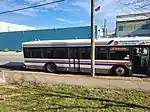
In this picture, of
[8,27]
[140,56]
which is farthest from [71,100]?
[8,27]

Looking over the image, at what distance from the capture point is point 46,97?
7598 mm

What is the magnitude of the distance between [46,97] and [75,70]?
6747mm

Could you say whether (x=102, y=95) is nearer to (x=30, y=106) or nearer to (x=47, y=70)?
(x=30, y=106)

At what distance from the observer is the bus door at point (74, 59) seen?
46.1 feet

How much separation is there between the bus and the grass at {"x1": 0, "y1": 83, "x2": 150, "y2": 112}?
4299 mm

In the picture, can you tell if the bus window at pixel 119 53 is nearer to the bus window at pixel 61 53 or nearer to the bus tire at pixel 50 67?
the bus window at pixel 61 53

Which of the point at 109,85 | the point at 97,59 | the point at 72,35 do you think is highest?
the point at 72,35

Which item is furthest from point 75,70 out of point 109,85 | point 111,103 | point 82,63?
point 111,103

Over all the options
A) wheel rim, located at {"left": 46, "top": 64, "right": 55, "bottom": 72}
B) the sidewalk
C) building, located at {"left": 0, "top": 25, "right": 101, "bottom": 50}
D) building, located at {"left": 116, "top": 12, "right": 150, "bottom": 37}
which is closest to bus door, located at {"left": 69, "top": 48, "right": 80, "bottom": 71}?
wheel rim, located at {"left": 46, "top": 64, "right": 55, "bottom": 72}

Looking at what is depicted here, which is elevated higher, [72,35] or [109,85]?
[72,35]

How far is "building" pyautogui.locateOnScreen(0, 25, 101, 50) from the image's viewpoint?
41469mm

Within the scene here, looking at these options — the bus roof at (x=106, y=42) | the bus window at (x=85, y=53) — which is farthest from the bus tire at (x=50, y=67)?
the bus window at (x=85, y=53)

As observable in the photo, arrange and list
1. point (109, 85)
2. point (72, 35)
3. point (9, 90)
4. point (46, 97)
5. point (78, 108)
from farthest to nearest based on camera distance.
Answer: point (72, 35), point (109, 85), point (9, 90), point (46, 97), point (78, 108)

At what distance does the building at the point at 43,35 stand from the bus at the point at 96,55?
24153 millimetres
